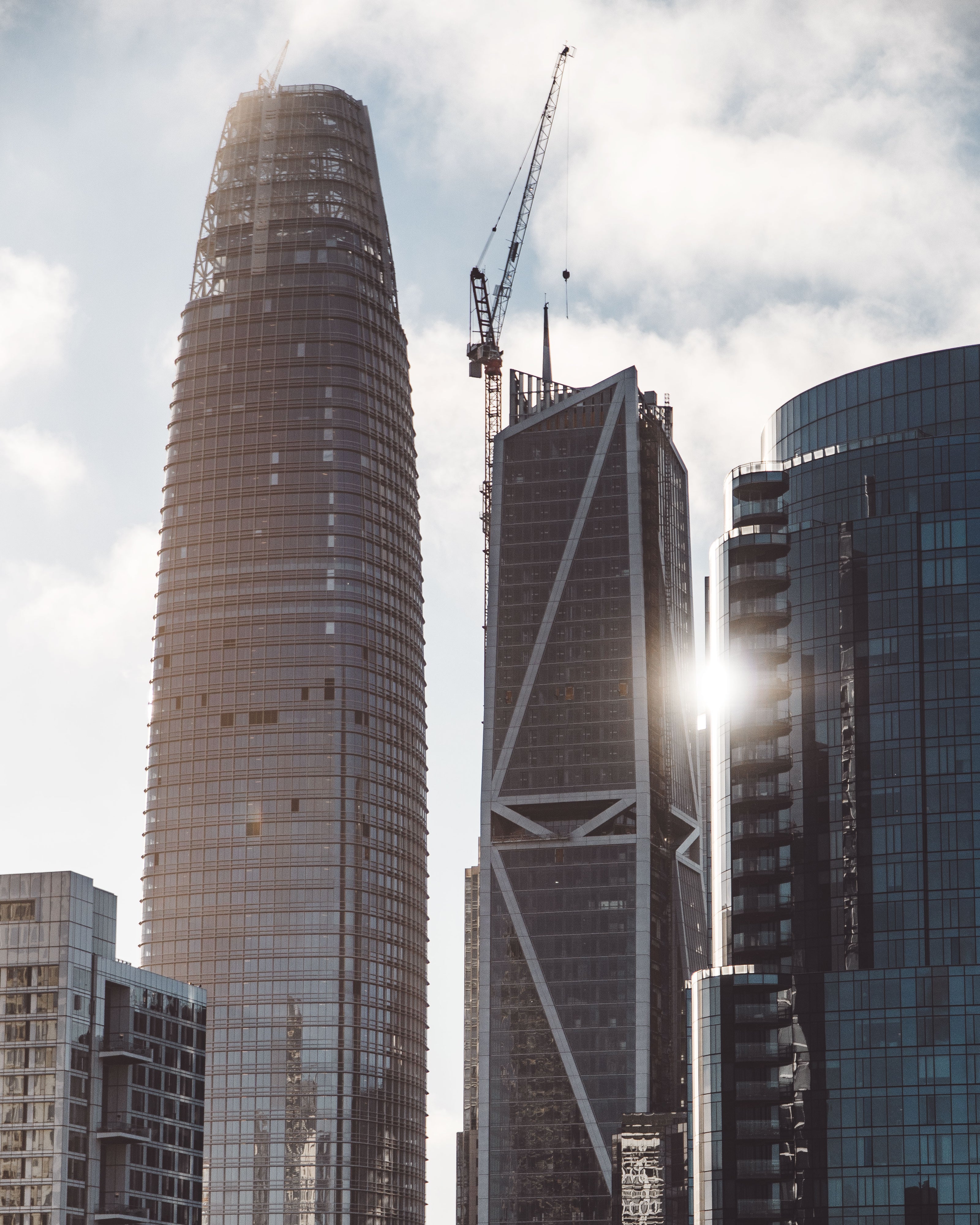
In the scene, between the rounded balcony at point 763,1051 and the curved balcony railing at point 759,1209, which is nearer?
the curved balcony railing at point 759,1209

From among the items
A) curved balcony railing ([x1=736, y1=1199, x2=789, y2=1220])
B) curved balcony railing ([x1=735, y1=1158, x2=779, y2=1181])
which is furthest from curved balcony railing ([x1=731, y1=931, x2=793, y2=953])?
curved balcony railing ([x1=736, y1=1199, x2=789, y2=1220])

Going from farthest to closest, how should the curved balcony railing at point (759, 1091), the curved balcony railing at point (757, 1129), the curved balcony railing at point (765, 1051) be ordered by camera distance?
the curved balcony railing at point (765, 1051) < the curved balcony railing at point (759, 1091) < the curved balcony railing at point (757, 1129)

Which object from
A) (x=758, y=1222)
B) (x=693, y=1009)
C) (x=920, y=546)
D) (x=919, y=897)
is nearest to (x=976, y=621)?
(x=920, y=546)

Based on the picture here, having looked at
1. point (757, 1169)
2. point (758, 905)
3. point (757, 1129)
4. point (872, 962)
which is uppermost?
point (758, 905)

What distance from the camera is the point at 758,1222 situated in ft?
610

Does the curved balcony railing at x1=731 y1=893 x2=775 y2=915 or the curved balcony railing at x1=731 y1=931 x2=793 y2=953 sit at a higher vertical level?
the curved balcony railing at x1=731 y1=893 x2=775 y2=915

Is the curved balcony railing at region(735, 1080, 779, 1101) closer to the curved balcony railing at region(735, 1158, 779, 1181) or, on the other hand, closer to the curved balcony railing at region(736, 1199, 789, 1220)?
the curved balcony railing at region(735, 1158, 779, 1181)

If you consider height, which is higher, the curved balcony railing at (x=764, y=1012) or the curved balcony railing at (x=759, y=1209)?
the curved balcony railing at (x=764, y=1012)

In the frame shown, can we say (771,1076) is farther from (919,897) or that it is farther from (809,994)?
(919,897)

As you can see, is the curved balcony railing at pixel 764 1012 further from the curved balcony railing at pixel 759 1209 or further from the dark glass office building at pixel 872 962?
the curved balcony railing at pixel 759 1209

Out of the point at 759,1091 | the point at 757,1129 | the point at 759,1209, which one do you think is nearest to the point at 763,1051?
the point at 759,1091

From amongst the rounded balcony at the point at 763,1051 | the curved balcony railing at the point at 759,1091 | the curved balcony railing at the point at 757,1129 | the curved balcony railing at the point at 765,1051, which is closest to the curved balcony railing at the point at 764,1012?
the rounded balcony at the point at 763,1051

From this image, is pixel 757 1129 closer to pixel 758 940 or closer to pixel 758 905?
pixel 758 940

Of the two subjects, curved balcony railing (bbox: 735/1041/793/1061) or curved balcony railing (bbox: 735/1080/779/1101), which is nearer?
curved balcony railing (bbox: 735/1080/779/1101)
